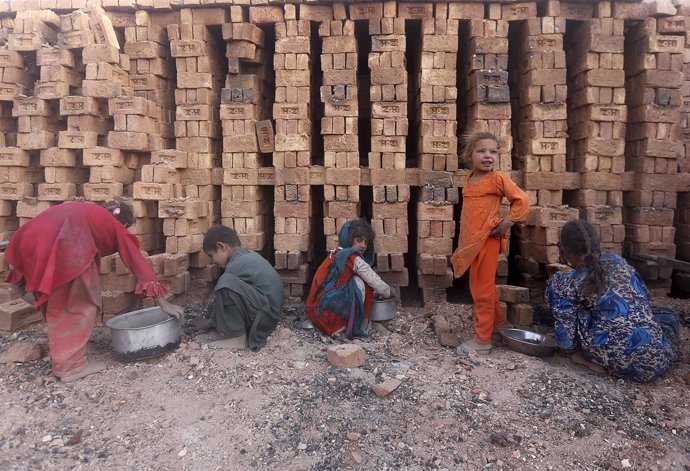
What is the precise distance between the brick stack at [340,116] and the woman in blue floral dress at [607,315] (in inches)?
95.0

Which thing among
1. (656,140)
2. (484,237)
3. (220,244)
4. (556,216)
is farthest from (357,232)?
(656,140)

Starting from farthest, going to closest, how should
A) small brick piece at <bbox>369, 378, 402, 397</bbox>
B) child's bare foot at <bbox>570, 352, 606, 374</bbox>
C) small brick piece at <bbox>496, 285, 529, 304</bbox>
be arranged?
Answer: 1. small brick piece at <bbox>496, 285, 529, 304</bbox>
2. child's bare foot at <bbox>570, 352, 606, 374</bbox>
3. small brick piece at <bbox>369, 378, 402, 397</bbox>

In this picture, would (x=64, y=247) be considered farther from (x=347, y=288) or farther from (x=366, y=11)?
(x=366, y=11)

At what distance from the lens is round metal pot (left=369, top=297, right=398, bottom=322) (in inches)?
180

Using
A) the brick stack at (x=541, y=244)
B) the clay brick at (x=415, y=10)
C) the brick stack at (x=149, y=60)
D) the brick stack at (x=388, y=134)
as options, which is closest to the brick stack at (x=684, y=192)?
the brick stack at (x=541, y=244)

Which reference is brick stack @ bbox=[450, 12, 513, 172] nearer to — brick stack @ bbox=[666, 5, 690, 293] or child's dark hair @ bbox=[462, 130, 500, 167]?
child's dark hair @ bbox=[462, 130, 500, 167]

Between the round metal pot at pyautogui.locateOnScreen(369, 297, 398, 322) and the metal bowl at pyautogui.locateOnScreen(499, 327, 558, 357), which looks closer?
the metal bowl at pyautogui.locateOnScreen(499, 327, 558, 357)

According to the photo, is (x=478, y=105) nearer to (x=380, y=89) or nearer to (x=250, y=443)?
(x=380, y=89)

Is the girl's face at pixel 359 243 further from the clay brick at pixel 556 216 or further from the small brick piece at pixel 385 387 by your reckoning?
the clay brick at pixel 556 216

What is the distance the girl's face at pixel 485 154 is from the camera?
3967 millimetres

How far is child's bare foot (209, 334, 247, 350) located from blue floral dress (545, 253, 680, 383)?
283 cm

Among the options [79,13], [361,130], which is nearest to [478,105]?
[361,130]

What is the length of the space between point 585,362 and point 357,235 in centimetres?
232

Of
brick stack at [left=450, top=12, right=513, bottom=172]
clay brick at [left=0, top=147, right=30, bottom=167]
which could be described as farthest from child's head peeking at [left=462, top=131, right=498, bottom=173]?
clay brick at [left=0, top=147, right=30, bottom=167]
